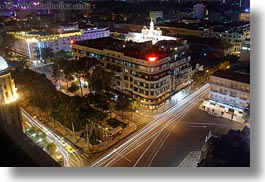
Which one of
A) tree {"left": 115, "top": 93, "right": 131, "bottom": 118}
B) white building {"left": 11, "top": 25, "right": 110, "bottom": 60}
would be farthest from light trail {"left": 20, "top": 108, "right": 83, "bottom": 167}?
white building {"left": 11, "top": 25, "right": 110, "bottom": 60}

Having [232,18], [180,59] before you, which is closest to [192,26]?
[232,18]

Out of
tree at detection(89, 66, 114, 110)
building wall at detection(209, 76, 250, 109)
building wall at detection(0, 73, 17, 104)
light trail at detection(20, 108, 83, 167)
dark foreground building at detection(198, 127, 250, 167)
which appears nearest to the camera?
dark foreground building at detection(198, 127, 250, 167)

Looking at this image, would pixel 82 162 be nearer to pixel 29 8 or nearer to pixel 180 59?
pixel 180 59

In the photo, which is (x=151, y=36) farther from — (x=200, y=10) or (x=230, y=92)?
(x=200, y=10)

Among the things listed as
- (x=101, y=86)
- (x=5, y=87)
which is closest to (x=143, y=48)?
(x=101, y=86)

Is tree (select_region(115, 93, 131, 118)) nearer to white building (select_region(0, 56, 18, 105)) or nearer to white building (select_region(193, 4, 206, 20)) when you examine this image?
white building (select_region(0, 56, 18, 105))
